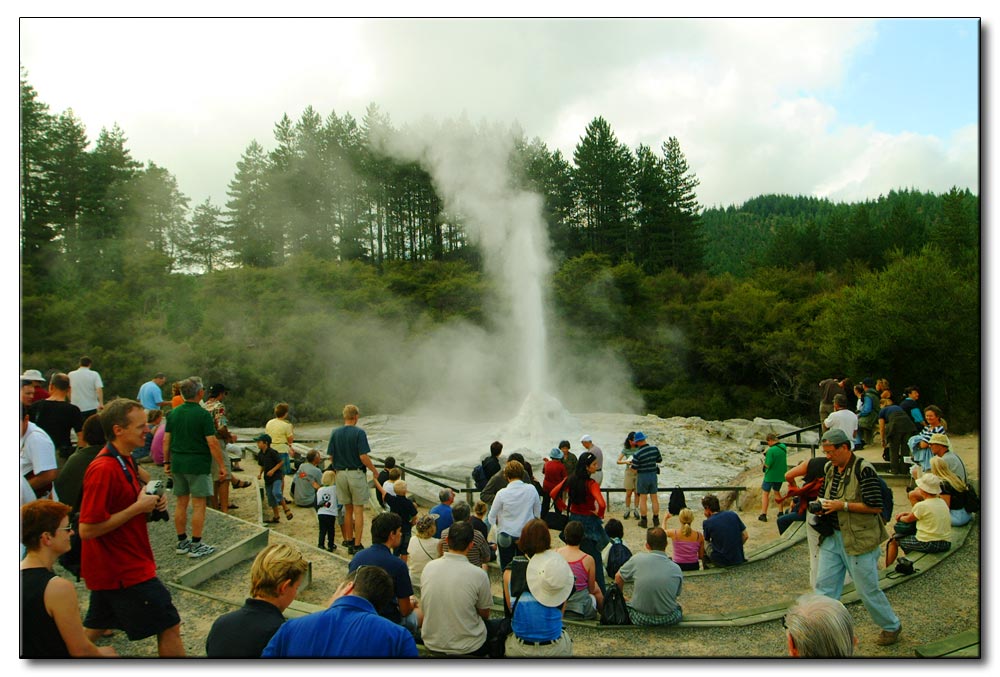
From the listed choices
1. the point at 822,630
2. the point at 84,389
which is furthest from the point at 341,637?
the point at 84,389

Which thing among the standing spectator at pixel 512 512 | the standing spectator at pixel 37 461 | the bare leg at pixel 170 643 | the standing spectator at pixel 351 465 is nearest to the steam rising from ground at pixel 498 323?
the standing spectator at pixel 351 465

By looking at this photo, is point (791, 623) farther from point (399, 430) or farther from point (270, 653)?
point (399, 430)

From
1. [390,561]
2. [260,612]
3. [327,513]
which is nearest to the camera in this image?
[260,612]

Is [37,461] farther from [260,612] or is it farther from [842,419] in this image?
[842,419]

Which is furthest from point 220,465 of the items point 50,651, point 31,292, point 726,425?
point 726,425

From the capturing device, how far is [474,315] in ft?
84.9

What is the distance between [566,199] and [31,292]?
70.2ft

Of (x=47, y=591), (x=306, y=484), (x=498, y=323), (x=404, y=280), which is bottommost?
(x=306, y=484)

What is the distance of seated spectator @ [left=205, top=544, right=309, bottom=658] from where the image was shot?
8.60ft

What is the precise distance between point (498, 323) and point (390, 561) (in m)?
22.2

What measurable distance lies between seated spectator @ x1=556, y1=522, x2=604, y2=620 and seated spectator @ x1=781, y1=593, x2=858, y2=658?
2.01m

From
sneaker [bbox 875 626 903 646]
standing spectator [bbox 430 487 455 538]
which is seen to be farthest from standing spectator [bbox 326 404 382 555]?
sneaker [bbox 875 626 903 646]

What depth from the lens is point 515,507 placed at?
16.7 ft

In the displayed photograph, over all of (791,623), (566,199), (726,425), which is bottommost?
(726,425)
